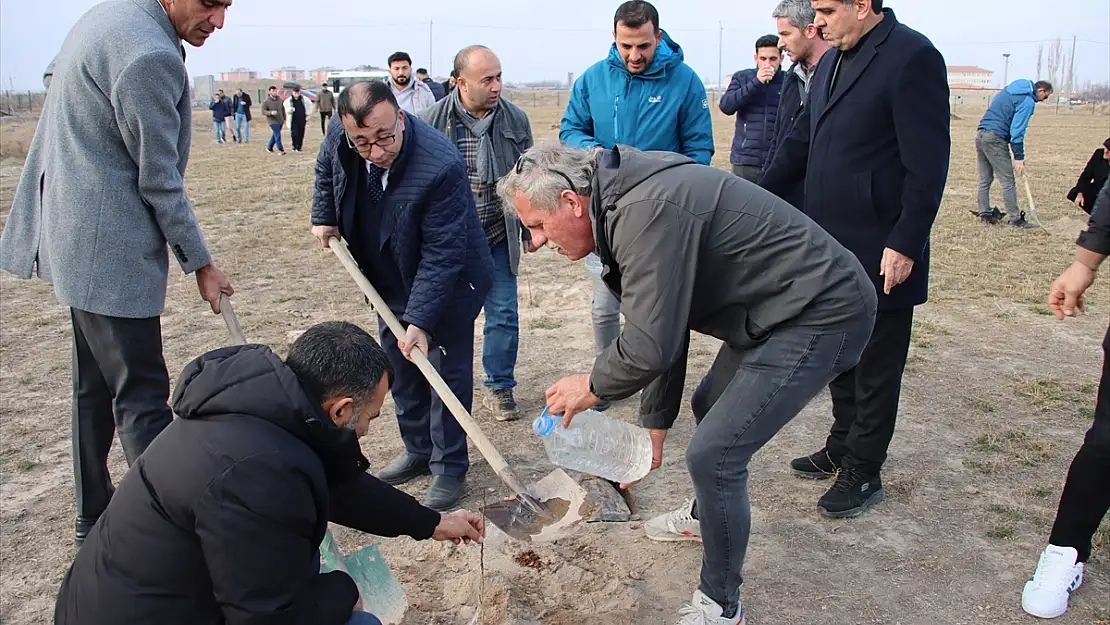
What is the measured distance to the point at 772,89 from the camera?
21.2 feet

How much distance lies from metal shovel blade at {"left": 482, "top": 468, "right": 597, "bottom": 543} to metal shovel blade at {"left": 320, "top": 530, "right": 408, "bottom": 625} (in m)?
0.45

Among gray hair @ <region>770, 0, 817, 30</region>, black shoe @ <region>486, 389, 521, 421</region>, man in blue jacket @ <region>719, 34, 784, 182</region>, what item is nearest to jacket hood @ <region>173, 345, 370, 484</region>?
black shoe @ <region>486, 389, 521, 421</region>

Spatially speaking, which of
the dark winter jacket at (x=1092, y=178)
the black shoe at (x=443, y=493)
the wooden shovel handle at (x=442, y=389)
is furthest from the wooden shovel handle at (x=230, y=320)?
the dark winter jacket at (x=1092, y=178)

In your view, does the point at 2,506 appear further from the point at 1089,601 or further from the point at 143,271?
the point at 1089,601

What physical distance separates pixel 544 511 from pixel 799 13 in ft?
8.02

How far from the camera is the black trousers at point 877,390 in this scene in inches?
128

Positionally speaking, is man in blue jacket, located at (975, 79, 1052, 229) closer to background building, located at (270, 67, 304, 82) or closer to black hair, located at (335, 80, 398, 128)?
black hair, located at (335, 80, 398, 128)

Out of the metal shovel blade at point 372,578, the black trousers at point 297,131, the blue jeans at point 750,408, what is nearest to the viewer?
the blue jeans at point 750,408

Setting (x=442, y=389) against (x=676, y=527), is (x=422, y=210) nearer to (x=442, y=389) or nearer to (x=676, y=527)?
(x=442, y=389)

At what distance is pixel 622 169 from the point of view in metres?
2.19

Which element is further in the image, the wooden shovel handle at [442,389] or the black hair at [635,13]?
the black hair at [635,13]

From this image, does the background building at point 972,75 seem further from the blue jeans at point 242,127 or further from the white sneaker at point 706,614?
the white sneaker at point 706,614

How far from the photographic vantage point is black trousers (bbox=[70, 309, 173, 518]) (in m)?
2.86

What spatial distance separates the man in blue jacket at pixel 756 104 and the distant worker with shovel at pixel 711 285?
164 inches
